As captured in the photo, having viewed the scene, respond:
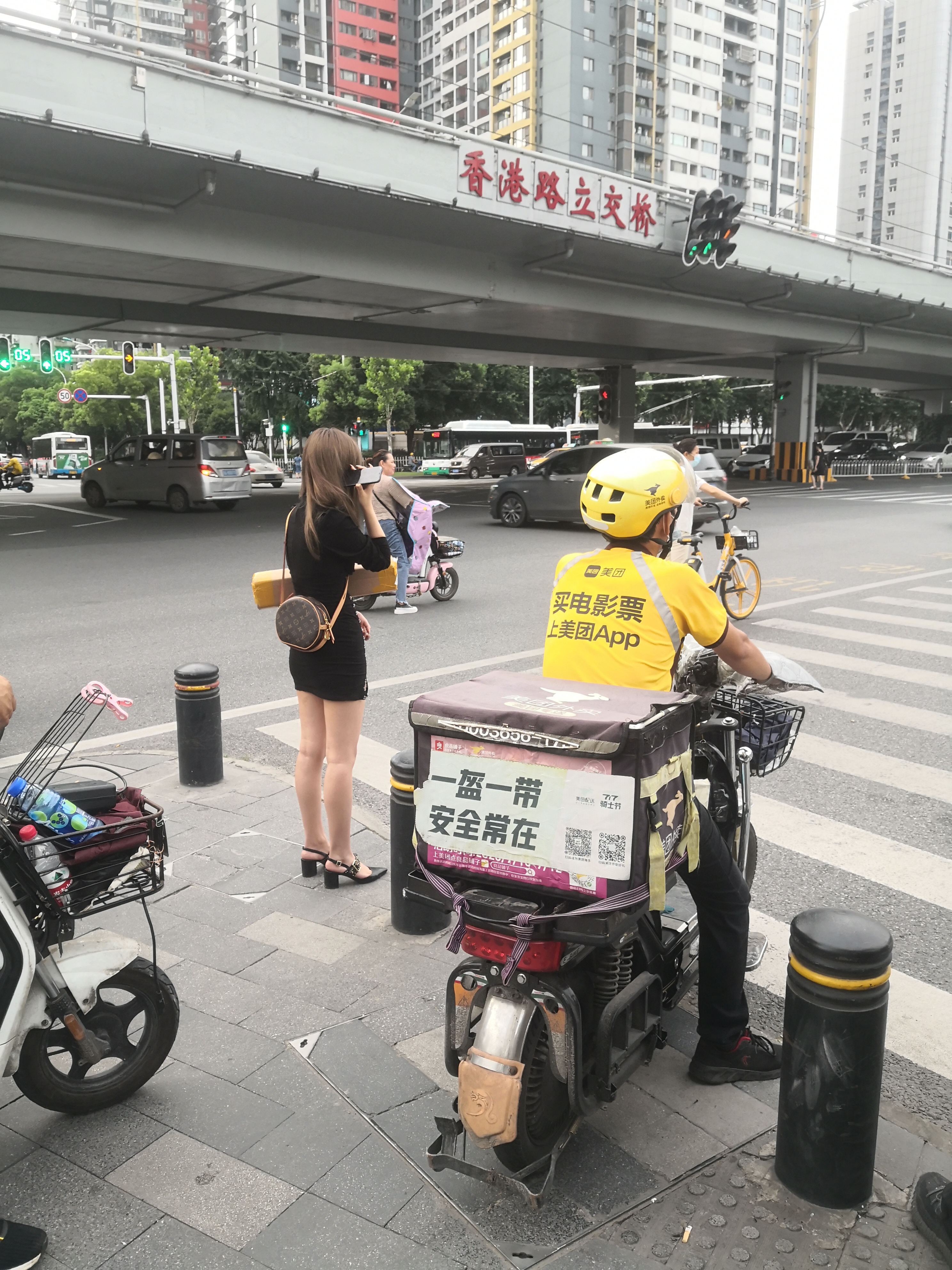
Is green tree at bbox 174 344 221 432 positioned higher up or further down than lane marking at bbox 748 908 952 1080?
higher up

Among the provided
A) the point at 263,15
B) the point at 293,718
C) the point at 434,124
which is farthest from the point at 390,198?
the point at 263,15

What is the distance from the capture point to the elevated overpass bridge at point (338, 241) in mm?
13688

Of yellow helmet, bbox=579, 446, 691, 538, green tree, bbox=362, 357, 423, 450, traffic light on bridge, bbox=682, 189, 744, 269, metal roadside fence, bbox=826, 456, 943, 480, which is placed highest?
traffic light on bridge, bbox=682, 189, 744, 269

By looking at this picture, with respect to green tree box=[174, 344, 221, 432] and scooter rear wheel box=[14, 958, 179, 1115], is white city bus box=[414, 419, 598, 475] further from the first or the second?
scooter rear wheel box=[14, 958, 179, 1115]

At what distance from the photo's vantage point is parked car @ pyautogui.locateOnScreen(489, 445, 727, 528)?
1912cm

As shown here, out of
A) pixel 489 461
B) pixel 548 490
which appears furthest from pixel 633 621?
pixel 489 461

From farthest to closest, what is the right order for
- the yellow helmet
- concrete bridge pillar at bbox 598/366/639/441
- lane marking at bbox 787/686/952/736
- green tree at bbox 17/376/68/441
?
green tree at bbox 17/376/68/441, concrete bridge pillar at bbox 598/366/639/441, lane marking at bbox 787/686/952/736, the yellow helmet

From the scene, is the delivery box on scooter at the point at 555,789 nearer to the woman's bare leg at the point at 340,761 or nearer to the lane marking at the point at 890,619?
the woman's bare leg at the point at 340,761

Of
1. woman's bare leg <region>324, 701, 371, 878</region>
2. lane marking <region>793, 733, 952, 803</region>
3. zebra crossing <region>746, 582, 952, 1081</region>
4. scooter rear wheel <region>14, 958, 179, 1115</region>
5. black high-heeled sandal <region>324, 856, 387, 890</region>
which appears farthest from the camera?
lane marking <region>793, 733, 952, 803</region>

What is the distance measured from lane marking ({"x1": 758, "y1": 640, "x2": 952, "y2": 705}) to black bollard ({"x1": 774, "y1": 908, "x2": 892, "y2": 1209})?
497 cm

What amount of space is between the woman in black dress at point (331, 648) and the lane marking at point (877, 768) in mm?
2953

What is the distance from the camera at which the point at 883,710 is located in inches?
274

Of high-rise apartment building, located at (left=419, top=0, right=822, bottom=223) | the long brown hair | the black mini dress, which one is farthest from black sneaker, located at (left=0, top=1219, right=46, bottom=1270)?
high-rise apartment building, located at (left=419, top=0, right=822, bottom=223)

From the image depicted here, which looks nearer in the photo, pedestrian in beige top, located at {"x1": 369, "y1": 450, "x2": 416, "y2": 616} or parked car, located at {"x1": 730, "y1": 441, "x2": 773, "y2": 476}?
pedestrian in beige top, located at {"x1": 369, "y1": 450, "x2": 416, "y2": 616}
